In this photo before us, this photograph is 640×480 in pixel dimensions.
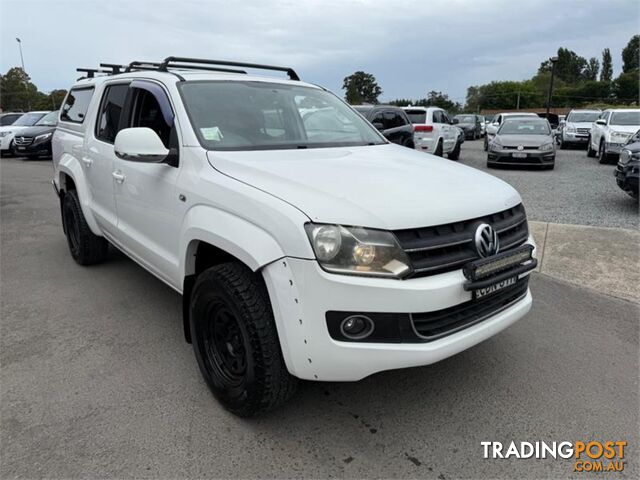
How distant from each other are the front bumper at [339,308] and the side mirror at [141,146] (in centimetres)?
118

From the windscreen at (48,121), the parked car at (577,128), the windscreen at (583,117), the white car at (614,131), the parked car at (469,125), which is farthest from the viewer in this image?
the parked car at (469,125)

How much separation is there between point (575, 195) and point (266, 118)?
26.6ft

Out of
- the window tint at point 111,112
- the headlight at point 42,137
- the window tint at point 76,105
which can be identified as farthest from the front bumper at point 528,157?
the headlight at point 42,137

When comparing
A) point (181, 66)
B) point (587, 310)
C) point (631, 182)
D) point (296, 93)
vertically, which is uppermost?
point (181, 66)

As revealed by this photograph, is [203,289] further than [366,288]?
Yes

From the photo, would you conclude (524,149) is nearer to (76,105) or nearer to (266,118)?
(76,105)

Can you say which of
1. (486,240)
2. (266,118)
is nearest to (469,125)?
(266,118)

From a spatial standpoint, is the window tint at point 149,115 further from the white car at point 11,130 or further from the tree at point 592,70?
the tree at point 592,70

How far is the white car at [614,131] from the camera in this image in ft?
43.9

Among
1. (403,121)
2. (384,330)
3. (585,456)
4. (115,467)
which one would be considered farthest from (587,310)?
(403,121)

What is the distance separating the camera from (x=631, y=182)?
7.50m

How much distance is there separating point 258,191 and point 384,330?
0.90 m

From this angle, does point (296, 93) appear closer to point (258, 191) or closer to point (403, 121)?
point (258, 191)

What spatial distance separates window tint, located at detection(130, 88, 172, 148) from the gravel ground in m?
6.01
